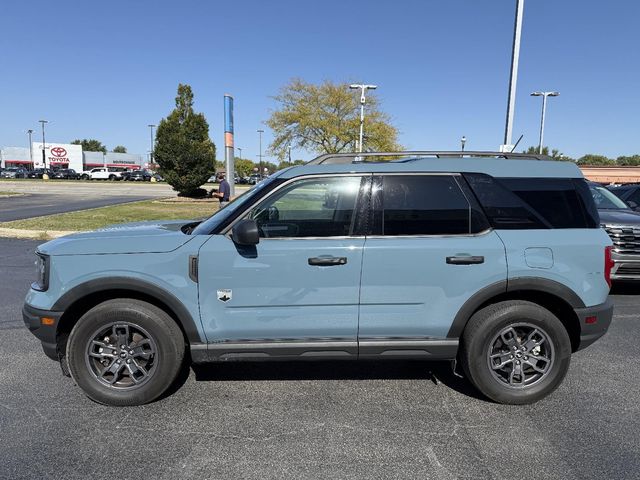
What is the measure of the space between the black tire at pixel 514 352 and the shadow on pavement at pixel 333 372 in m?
0.33

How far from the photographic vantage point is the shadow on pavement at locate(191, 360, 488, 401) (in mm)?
3736

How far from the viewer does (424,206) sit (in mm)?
3262

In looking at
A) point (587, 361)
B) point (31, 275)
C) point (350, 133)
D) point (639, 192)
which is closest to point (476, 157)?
point (587, 361)

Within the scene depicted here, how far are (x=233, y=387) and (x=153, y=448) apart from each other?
90cm

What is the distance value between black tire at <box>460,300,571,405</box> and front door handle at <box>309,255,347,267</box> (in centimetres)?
112

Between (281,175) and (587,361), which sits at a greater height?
(281,175)

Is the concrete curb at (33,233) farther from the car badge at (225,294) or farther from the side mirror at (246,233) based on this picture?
the side mirror at (246,233)

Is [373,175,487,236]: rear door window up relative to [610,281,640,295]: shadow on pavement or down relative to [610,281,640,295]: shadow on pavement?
up

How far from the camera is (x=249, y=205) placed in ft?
10.7

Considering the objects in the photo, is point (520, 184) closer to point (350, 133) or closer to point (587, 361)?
point (587, 361)

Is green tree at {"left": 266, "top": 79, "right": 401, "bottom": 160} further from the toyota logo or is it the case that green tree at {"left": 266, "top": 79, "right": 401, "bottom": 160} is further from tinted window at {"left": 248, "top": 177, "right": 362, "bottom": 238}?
the toyota logo

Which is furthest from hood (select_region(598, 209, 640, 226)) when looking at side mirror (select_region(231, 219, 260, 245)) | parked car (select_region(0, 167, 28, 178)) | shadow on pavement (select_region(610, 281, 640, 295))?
parked car (select_region(0, 167, 28, 178))

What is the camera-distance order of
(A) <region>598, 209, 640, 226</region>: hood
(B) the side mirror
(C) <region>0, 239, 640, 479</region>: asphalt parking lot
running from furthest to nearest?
(A) <region>598, 209, 640, 226</region>: hood
(B) the side mirror
(C) <region>0, 239, 640, 479</region>: asphalt parking lot

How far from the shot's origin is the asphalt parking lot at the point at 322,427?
257cm
